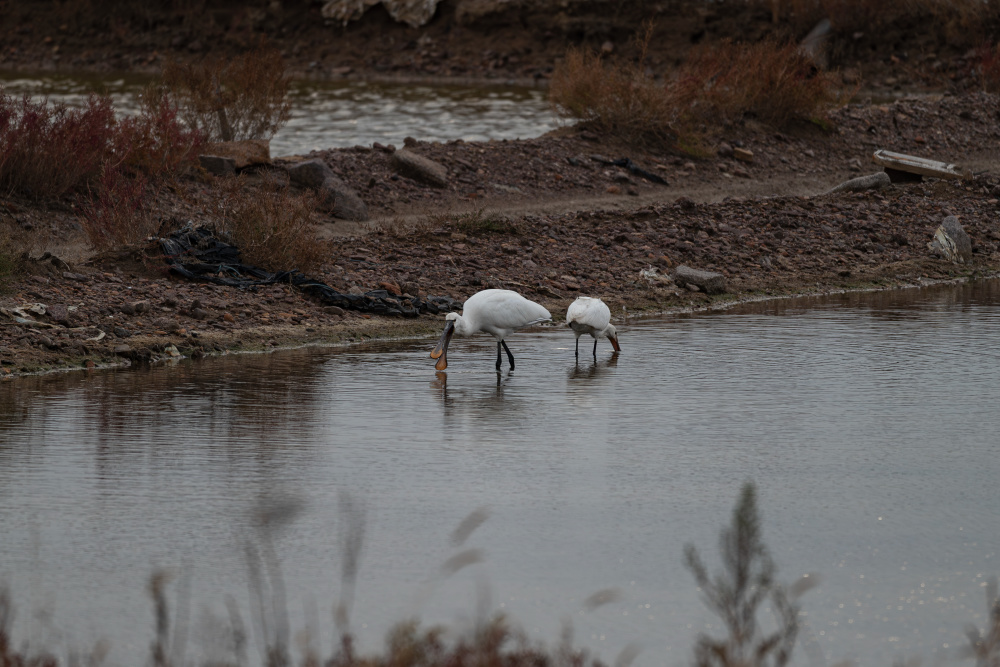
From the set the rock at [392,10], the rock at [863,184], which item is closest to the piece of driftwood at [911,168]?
the rock at [863,184]

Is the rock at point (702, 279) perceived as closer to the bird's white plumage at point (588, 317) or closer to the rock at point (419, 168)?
the bird's white plumage at point (588, 317)

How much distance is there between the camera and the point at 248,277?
44.7 ft

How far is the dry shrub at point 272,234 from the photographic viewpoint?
1375 centimetres

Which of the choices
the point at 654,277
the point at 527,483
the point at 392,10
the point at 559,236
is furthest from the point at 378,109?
the point at 527,483

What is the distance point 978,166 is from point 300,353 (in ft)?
52.2

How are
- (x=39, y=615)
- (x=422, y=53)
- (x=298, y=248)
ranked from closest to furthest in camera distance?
1. (x=39, y=615)
2. (x=298, y=248)
3. (x=422, y=53)

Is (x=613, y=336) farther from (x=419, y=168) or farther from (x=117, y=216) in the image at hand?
(x=419, y=168)

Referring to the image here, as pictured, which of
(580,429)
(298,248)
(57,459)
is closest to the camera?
(57,459)

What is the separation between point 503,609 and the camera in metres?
5.70

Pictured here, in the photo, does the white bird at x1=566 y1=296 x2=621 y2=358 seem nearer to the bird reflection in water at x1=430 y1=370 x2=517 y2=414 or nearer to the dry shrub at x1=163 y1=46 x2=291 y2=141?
the bird reflection in water at x1=430 y1=370 x2=517 y2=414

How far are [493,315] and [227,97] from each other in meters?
11.4

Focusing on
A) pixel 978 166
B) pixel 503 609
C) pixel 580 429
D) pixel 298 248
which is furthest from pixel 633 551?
pixel 978 166

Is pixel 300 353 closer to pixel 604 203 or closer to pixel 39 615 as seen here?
pixel 39 615

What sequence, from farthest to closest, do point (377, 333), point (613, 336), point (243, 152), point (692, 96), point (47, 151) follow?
point (692, 96) → point (243, 152) → point (47, 151) → point (377, 333) → point (613, 336)
